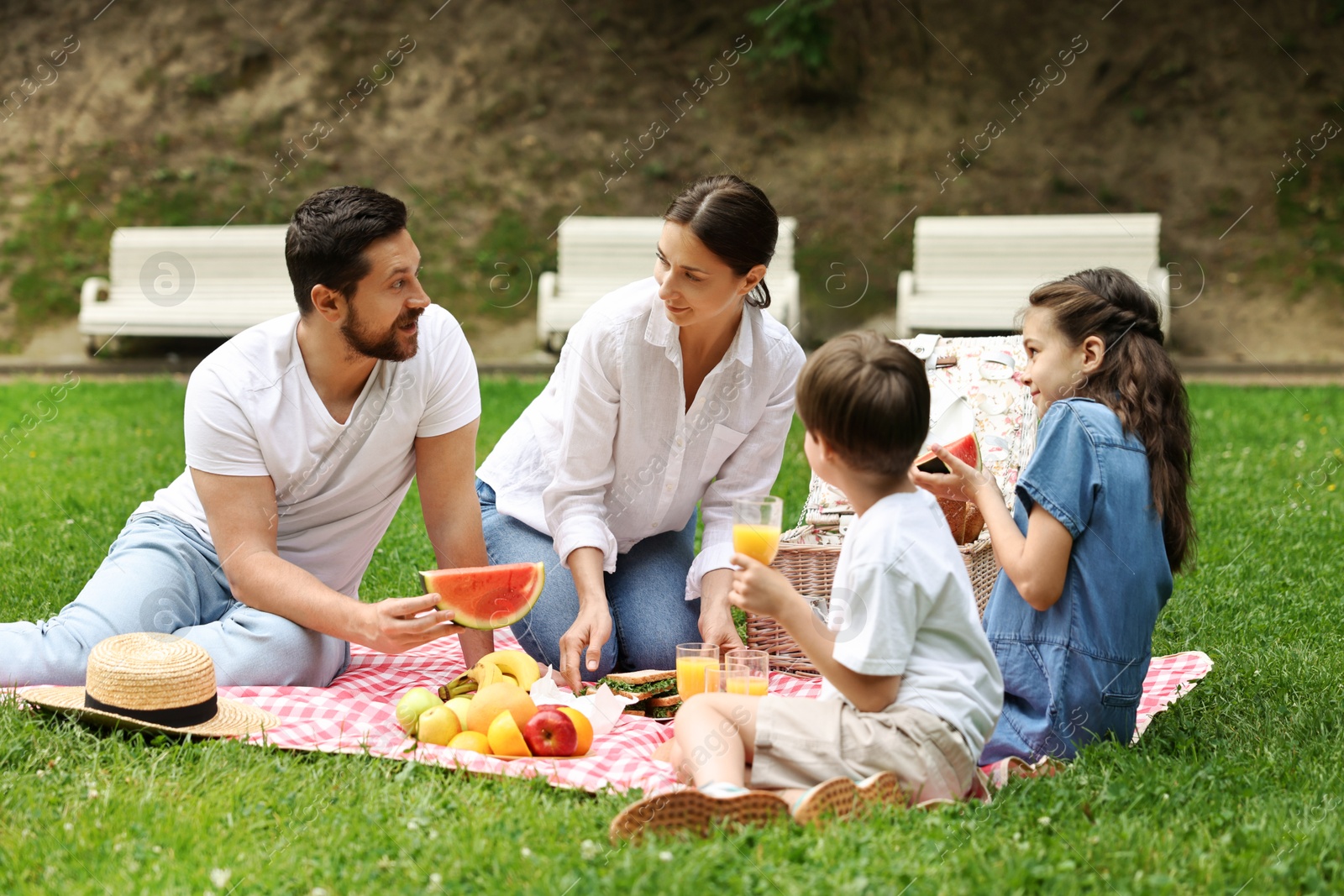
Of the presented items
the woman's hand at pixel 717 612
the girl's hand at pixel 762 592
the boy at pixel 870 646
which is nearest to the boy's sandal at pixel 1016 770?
the boy at pixel 870 646

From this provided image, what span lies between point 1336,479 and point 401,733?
553 cm

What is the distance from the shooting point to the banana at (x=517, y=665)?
12.6 ft

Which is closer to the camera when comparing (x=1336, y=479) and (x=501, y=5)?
(x=1336, y=479)

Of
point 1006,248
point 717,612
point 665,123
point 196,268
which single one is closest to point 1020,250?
point 1006,248

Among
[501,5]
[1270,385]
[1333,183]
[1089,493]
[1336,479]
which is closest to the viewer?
[1089,493]

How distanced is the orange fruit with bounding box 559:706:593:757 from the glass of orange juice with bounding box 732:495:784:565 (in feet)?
2.39

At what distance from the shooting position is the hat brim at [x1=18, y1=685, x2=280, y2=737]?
10.8 ft

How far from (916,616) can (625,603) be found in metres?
1.65

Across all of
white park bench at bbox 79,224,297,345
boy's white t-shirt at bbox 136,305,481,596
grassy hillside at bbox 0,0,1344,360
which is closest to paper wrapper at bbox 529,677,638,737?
boy's white t-shirt at bbox 136,305,481,596

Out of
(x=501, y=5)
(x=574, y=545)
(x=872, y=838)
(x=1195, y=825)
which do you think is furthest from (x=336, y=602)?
(x=501, y=5)

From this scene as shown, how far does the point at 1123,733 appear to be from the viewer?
3.42 metres

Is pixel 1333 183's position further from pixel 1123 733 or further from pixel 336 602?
pixel 336 602

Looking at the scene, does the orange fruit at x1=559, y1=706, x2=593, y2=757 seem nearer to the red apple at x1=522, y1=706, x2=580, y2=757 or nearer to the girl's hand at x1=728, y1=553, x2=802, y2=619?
the red apple at x1=522, y1=706, x2=580, y2=757

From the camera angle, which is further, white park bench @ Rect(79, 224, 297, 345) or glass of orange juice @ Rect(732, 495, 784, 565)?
white park bench @ Rect(79, 224, 297, 345)
